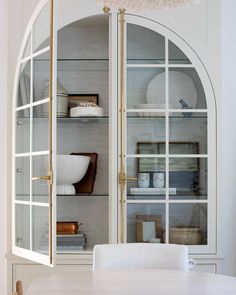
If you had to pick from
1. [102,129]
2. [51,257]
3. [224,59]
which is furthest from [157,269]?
[224,59]

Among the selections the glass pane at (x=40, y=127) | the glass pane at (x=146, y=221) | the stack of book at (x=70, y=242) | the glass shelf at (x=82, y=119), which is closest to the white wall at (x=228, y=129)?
the glass pane at (x=146, y=221)

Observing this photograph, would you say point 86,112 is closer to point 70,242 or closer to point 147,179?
point 147,179

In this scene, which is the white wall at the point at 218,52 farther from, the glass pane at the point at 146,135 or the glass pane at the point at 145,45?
the glass pane at the point at 146,135

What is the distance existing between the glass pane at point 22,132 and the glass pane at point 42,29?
384mm

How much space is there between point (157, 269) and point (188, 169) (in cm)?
115

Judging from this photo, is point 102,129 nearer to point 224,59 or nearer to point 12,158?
point 12,158

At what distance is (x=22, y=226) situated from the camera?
3363mm

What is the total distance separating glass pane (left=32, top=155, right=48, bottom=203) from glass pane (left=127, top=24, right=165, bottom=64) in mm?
841

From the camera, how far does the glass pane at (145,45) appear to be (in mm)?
3461

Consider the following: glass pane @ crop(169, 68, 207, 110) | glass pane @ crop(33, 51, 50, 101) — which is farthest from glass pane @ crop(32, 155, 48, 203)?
glass pane @ crop(169, 68, 207, 110)

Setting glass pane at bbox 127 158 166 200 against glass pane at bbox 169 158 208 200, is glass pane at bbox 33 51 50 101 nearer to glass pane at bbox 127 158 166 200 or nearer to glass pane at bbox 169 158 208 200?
glass pane at bbox 127 158 166 200

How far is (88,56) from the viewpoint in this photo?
11.8 ft

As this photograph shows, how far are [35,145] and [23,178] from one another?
24cm

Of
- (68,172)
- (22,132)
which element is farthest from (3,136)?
(68,172)
